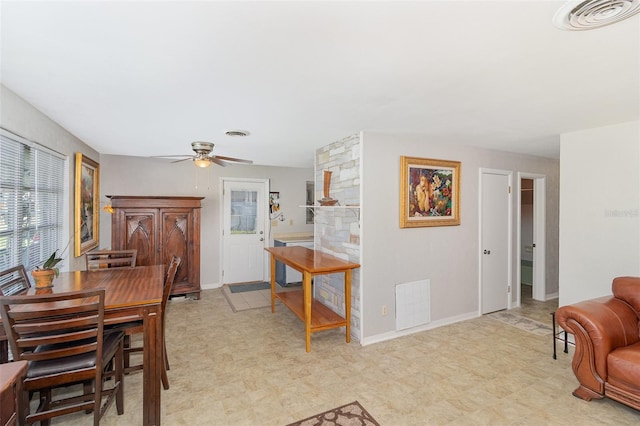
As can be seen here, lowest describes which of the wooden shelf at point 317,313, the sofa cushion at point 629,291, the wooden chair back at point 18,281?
the wooden shelf at point 317,313

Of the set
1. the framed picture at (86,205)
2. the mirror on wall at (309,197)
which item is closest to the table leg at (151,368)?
the framed picture at (86,205)

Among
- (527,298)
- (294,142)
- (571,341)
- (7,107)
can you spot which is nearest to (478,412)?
(571,341)

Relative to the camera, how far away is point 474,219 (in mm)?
4008

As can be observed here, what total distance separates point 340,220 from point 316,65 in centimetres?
220

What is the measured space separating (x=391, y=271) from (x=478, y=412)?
1.52 metres

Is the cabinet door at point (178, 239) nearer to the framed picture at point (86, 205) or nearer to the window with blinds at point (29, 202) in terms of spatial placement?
the framed picture at point (86, 205)

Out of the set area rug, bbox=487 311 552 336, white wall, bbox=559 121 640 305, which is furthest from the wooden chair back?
white wall, bbox=559 121 640 305

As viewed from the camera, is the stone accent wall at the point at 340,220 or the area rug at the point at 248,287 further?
the area rug at the point at 248,287

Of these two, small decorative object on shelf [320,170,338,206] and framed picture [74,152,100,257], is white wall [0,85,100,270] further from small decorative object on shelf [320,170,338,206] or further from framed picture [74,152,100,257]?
small decorative object on shelf [320,170,338,206]

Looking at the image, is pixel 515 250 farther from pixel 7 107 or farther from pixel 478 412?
pixel 7 107

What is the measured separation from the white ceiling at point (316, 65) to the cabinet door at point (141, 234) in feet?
5.76

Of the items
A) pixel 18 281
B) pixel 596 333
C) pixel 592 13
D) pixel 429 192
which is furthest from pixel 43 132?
Answer: pixel 596 333

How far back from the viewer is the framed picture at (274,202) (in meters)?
5.92

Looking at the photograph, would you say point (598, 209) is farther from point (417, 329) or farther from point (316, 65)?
point (316, 65)
